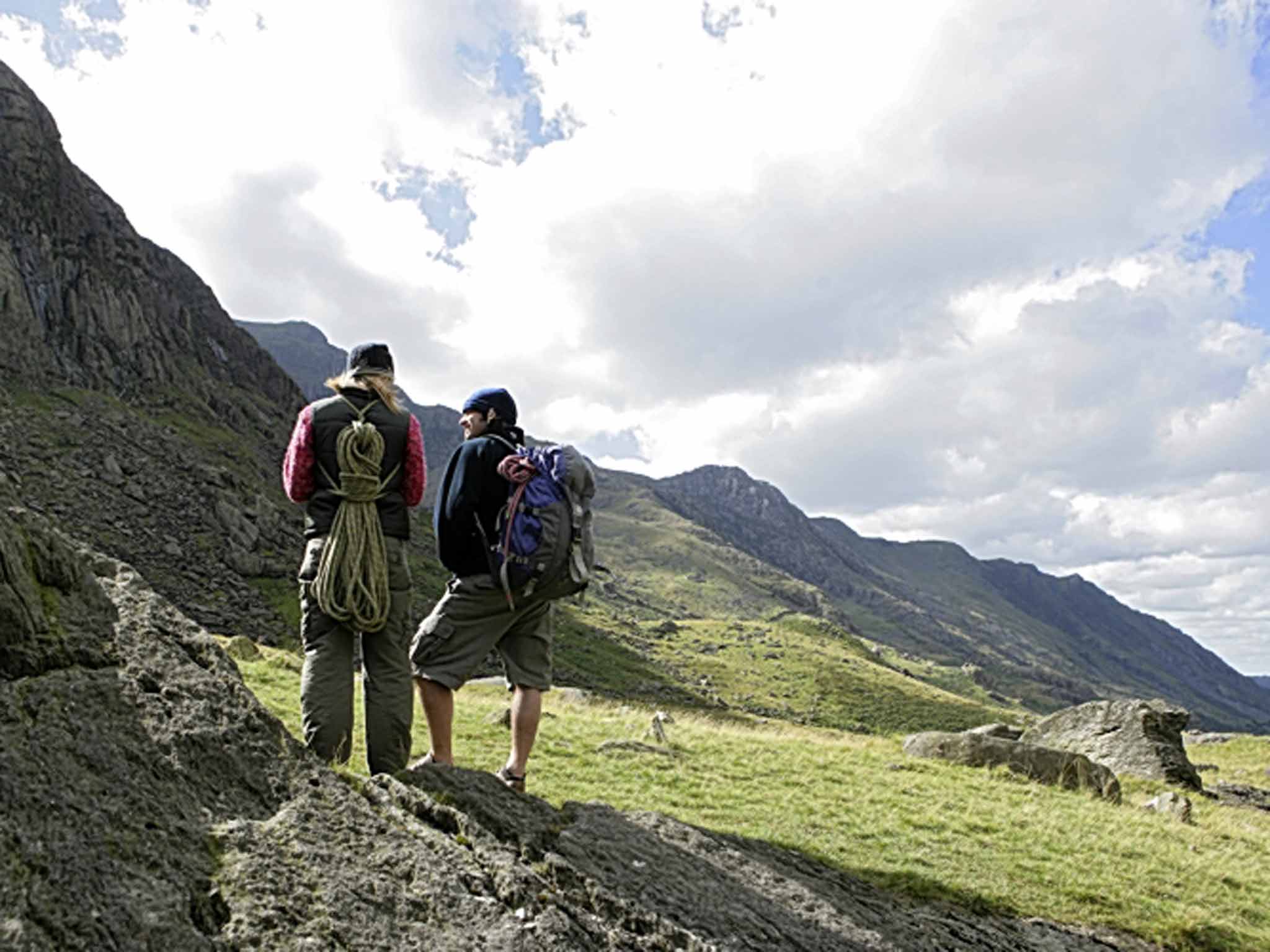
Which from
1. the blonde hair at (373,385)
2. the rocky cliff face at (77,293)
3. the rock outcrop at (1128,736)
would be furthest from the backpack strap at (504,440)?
the rocky cliff face at (77,293)

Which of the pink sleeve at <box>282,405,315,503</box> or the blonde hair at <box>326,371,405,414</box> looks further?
the blonde hair at <box>326,371,405,414</box>

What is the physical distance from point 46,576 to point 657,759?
11.4 metres

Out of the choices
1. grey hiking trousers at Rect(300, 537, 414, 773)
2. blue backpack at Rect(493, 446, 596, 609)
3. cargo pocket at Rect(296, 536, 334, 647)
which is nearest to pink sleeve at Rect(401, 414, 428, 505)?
grey hiking trousers at Rect(300, 537, 414, 773)

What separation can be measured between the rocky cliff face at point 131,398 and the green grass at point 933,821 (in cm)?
5656

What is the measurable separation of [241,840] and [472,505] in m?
3.63

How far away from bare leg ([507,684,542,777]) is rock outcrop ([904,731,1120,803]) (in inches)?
546

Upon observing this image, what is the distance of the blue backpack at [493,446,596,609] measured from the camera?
6809 millimetres

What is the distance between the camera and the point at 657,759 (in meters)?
14.4

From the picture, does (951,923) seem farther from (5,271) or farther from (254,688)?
(5,271)

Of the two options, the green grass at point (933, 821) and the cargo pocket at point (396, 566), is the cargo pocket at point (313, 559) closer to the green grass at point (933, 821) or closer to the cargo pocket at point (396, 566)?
the cargo pocket at point (396, 566)

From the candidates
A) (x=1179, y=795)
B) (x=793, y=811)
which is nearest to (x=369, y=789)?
(x=793, y=811)

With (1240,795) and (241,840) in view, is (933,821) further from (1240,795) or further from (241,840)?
(1240,795)

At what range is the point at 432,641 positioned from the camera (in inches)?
276

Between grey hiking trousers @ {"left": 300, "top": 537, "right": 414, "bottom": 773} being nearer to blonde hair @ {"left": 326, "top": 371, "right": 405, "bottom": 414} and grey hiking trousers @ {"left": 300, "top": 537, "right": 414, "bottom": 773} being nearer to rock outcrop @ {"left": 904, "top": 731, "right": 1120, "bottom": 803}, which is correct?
blonde hair @ {"left": 326, "top": 371, "right": 405, "bottom": 414}
